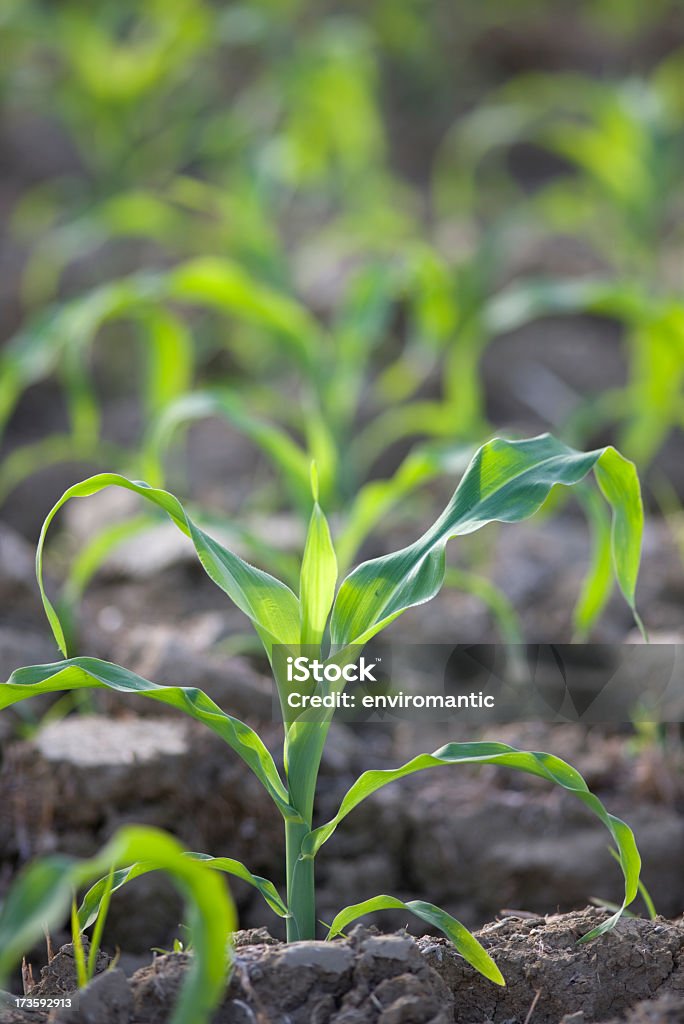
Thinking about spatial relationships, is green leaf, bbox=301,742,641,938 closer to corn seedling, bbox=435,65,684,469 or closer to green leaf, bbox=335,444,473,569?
green leaf, bbox=335,444,473,569

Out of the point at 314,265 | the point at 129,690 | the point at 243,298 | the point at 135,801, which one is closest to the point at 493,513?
the point at 129,690

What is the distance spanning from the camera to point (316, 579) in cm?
78

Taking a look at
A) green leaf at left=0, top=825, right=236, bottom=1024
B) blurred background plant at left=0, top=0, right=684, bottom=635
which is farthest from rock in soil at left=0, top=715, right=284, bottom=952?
green leaf at left=0, top=825, right=236, bottom=1024

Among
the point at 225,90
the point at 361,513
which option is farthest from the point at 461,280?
the point at 225,90

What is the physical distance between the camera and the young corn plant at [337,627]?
0.72 meters

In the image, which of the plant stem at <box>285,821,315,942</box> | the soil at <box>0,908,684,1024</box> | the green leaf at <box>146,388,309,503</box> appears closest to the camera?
the soil at <box>0,908,684,1024</box>

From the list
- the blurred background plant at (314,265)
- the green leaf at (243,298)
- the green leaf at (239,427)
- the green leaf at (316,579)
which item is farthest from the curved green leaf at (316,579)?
the green leaf at (243,298)

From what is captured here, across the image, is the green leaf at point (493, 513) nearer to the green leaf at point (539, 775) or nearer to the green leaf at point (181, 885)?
the green leaf at point (539, 775)

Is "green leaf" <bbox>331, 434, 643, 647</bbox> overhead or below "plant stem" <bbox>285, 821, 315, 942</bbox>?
overhead

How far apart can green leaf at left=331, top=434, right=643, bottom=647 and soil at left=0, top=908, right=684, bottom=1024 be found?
211 mm

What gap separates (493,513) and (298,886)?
0.30 meters

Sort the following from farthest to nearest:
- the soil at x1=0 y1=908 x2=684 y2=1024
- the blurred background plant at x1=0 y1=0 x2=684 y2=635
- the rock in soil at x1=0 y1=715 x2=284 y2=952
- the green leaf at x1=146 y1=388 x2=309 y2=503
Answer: the blurred background plant at x1=0 y1=0 x2=684 y2=635 < the green leaf at x1=146 y1=388 x2=309 y2=503 < the rock in soil at x1=0 y1=715 x2=284 y2=952 < the soil at x1=0 y1=908 x2=684 y2=1024

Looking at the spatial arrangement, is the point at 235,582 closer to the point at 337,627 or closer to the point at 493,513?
the point at 337,627

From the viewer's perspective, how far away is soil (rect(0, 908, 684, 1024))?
66 centimetres
